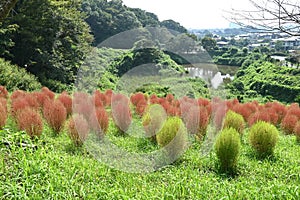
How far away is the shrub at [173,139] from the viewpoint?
4633 mm

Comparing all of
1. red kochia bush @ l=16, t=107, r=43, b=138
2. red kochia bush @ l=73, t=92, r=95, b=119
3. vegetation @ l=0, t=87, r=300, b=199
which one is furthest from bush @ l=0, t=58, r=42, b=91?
red kochia bush @ l=16, t=107, r=43, b=138

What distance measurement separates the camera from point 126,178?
3.73 meters

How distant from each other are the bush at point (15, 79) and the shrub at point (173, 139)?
892 centimetres

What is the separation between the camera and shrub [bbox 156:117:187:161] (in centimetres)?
463

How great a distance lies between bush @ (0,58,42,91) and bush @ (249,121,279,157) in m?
9.68

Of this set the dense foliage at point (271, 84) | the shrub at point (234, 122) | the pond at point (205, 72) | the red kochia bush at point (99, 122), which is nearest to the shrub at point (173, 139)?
the red kochia bush at point (99, 122)

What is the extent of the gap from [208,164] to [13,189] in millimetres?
2602

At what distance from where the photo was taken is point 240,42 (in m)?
49.9

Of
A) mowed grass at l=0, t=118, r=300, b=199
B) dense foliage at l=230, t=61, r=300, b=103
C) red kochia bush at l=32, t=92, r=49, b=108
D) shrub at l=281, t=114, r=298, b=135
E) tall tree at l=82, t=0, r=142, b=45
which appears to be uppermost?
tall tree at l=82, t=0, r=142, b=45

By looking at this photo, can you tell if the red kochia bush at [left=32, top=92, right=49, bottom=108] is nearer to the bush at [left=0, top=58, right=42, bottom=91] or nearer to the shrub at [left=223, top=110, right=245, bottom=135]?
the shrub at [left=223, top=110, right=245, bottom=135]

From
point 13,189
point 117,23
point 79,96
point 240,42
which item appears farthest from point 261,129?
point 240,42

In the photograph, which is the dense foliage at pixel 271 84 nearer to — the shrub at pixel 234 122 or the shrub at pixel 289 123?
the shrub at pixel 289 123

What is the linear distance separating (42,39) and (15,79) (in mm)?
4630

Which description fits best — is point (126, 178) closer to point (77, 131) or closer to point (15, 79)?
point (77, 131)
